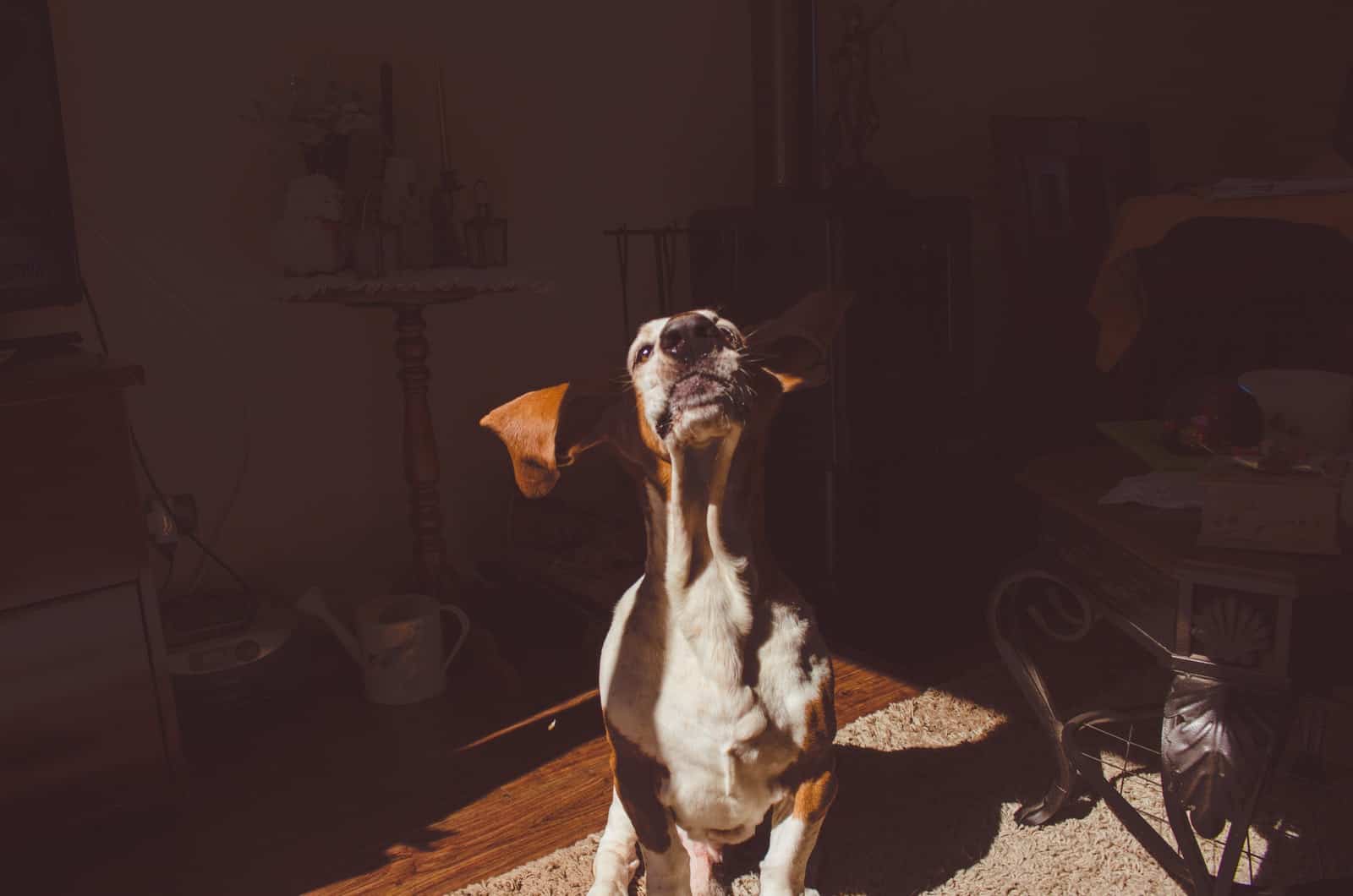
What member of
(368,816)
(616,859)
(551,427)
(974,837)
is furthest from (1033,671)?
(368,816)

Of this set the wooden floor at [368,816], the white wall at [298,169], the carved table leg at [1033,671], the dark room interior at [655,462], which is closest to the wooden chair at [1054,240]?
the dark room interior at [655,462]

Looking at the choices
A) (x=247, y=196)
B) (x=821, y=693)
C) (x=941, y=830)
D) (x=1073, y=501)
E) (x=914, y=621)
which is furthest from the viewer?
(x=914, y=621)

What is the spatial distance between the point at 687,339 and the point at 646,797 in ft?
1.76

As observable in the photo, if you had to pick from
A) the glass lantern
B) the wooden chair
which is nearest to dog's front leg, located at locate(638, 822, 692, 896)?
the glass lantern

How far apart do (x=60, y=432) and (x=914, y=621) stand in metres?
1.85

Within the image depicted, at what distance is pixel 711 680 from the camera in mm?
1176

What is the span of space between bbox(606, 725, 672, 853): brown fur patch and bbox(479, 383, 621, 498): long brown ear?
0.33 m

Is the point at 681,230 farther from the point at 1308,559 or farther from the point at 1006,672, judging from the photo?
the point at 1308,559

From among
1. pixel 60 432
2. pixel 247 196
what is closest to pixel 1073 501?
pixel 60 432

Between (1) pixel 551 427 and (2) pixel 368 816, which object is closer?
(1) pixel 551 427

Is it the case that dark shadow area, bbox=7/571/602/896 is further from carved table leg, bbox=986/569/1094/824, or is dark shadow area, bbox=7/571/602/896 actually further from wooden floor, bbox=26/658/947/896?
carved table leg, bbox=986/569/1094/824

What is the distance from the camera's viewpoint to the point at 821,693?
1.23 m

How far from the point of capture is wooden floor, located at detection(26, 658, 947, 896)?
1698 mm

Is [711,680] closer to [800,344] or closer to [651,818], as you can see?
[651,818]
